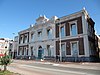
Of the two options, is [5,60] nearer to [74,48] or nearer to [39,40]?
[74,48]

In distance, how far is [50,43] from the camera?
34156mm

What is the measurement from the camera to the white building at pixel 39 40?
113 ft

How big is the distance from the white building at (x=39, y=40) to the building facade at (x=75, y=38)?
2.04 m

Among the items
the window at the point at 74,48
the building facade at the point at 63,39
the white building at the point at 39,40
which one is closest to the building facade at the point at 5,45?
the white building at the point at 39,40

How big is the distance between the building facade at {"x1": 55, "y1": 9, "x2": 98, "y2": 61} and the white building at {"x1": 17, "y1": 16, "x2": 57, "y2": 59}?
6.71 ft

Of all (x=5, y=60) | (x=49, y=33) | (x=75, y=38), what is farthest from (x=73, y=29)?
(x=5, y=60)

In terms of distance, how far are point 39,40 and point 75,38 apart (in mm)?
12294

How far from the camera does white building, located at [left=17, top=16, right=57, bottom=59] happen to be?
34.4m

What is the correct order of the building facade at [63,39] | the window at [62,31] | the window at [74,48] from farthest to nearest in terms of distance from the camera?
1. the window at [62,31]
2. the window at [74,48]
3. the building facade at [63,39]

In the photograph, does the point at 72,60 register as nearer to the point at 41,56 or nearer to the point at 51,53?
the point at 51,53

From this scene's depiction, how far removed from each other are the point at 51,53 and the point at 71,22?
9197 millimetres

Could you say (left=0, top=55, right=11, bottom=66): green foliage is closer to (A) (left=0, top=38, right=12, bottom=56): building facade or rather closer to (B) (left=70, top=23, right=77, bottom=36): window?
(B) (left=70, top=23, right=77, bottom=36): window

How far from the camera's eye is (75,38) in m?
28.7

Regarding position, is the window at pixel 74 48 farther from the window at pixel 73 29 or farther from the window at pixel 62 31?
the window at pixel 62 31
